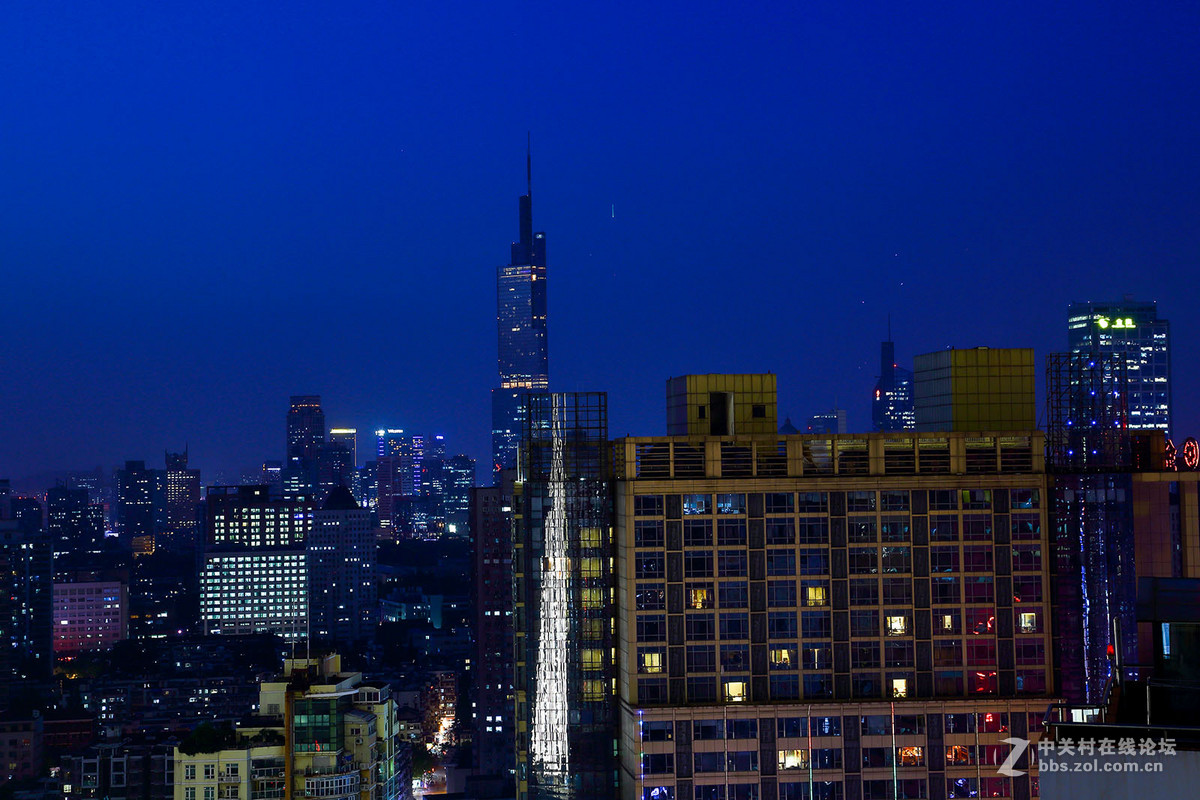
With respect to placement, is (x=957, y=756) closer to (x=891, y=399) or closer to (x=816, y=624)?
(x=816, y=624)

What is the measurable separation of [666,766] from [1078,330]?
7645cm

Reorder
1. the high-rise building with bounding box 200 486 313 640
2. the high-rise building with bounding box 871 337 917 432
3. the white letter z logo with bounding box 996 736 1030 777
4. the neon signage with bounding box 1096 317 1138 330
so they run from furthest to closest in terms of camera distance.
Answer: the high-rise building with bounding box 200 486 313 640, the high-rise building with bounding box 871 337 917 432, the neon signage with bounding box 1096 317 1138 330, the white letter z logo with bounding box 996 736 1030 777

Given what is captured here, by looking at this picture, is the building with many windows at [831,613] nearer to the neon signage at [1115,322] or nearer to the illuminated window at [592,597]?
the illuminated window at [592,597]

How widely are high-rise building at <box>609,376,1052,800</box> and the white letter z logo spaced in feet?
1.54

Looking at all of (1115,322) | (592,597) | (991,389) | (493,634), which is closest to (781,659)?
(592,597)

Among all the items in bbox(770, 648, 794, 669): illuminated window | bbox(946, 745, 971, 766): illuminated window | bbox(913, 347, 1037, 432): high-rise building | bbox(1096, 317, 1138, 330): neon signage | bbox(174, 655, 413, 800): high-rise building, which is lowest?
bbox(174, 655, 413, 800): high-rise building

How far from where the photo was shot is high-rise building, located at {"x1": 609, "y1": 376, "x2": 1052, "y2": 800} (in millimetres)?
45000

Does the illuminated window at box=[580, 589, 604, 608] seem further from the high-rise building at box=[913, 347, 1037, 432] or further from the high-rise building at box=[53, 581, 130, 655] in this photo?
the high-rise building at box=[53, 581, 130, 655]

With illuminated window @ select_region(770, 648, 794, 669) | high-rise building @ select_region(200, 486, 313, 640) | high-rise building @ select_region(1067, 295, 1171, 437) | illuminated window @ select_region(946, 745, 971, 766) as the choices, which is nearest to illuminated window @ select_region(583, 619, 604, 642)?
illuminated window @ select_region(770, 648, 794, 669)

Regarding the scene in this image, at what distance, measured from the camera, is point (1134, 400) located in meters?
120

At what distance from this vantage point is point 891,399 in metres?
117

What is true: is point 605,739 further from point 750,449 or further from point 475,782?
point 475,782

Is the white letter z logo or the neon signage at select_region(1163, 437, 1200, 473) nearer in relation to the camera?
the white letter z logo

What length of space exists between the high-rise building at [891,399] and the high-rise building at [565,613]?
186ft
